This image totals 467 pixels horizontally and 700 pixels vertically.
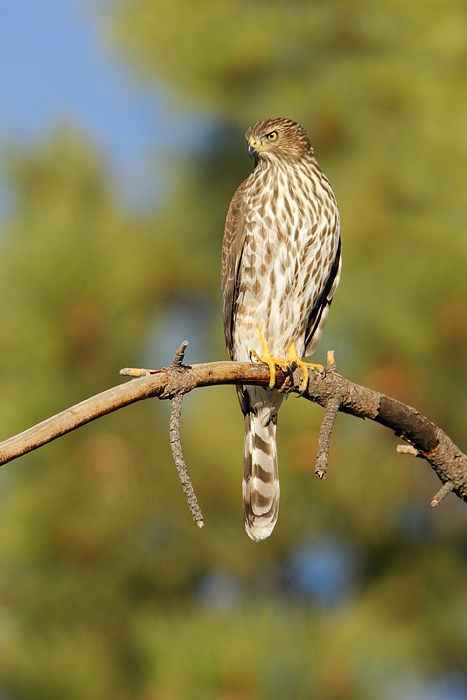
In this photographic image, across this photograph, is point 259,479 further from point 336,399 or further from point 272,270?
point 336,399

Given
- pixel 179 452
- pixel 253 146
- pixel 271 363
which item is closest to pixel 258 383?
pixel 271 363

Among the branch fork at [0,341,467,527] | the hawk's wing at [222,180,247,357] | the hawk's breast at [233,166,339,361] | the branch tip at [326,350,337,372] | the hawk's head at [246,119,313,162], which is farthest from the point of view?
the hawk's head at [246,119,313,162]

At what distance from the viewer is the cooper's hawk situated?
4.20 m

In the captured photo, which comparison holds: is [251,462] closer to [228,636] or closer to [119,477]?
[228,636]

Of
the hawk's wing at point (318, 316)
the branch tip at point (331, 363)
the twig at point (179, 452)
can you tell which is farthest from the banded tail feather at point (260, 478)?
the twig at point (179, 452)

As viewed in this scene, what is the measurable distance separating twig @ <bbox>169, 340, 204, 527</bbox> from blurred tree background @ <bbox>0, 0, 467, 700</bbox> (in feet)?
8.85

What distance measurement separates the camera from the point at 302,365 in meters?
3.57

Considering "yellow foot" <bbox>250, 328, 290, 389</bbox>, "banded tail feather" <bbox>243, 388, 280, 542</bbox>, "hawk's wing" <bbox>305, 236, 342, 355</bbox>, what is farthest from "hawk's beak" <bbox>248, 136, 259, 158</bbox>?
"banded tail feather" <bbox>243, 388, 280, 542</bbox>

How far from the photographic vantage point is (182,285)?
282 inches

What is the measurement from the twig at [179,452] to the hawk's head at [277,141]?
2.38 m

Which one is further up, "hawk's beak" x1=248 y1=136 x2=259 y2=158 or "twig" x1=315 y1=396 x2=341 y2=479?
"hawk's beak" x1=248 y1=136 x2=259 y2=158

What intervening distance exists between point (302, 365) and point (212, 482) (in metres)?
2.50

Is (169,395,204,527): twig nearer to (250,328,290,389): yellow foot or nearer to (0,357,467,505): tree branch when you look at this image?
(0,357,467,505): tree branch

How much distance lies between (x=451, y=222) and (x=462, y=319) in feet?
5.82
